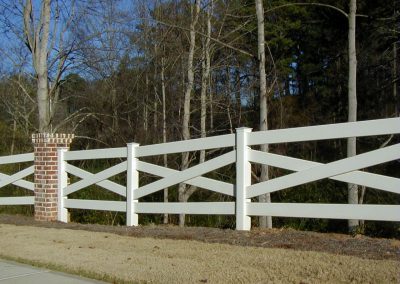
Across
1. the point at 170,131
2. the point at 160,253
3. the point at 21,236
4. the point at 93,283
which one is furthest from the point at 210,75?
the point at 93,283

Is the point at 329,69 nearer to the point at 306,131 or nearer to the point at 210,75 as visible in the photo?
the point at 210,75

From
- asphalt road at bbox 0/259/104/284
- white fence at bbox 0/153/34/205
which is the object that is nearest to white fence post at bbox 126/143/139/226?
asphalt road at bbox 0/259/104/284

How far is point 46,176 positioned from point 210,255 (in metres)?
5.93

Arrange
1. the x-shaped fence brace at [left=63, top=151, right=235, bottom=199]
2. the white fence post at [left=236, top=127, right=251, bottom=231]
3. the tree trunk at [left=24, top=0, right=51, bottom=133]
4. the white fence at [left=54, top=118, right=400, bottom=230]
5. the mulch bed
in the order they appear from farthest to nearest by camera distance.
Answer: the tree trunk at [left=24, top=0, right=51, bottom=133] < the x-shaped fence brace at [left=63, top=151, right=235, bottom=199] < the white fence post at [left=236, top=127, right=251, bottom=231] < the white fence at [left=54, top=118, right=400, bottom=230] < the mulch bed

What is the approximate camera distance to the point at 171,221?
16.2 metres

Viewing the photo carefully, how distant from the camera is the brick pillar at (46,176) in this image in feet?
38.3

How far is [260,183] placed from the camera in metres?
8.00

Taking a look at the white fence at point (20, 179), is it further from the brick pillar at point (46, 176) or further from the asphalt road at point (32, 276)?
the asphalt road at point (32, 276)

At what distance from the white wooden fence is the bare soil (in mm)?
394

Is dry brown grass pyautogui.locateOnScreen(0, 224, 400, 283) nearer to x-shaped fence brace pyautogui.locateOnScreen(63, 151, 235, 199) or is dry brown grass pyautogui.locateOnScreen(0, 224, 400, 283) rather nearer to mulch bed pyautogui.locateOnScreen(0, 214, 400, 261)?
mulch bed pyautogui.locateOnScreen(0, 214, 400, 261)

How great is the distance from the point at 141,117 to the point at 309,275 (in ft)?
47.5

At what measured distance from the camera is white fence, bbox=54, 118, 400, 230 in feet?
22.1

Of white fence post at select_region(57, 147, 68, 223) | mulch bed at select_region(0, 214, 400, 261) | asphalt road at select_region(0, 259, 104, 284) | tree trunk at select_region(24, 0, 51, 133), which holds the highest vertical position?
tree trunk at select_region(24, 0, 51, 133)

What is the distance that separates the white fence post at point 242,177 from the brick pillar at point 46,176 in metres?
5.16
